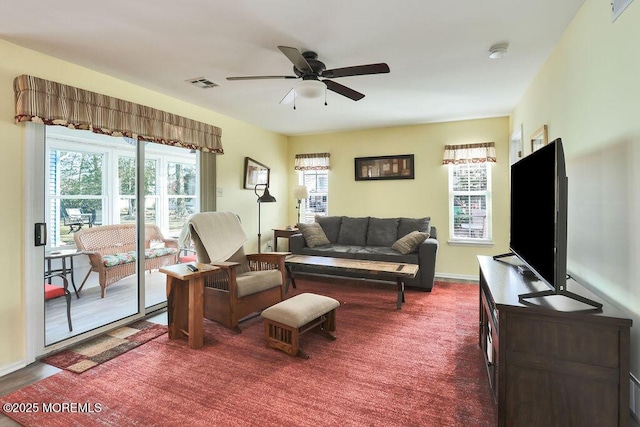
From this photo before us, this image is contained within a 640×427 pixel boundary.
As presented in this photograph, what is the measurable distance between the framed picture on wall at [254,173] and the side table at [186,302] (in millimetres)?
2274

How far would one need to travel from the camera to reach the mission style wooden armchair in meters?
2.86

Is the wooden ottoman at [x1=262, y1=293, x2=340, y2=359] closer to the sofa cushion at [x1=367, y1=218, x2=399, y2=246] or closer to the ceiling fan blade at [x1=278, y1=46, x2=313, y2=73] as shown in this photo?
the ceiling fan blade at [x1=278, y1=46, x2=313, y2=73]

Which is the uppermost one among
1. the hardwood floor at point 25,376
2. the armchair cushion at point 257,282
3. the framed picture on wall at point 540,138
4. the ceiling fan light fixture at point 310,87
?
the ceiling fan light fixture at point 310,87

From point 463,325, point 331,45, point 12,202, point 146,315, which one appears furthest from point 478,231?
point 12,202

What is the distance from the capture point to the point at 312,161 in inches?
232

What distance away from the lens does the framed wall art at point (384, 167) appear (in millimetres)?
5211

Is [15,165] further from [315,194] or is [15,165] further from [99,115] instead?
[315,194]

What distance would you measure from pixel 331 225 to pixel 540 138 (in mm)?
3188

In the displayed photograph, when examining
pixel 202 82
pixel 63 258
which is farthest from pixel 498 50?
pixel 63 258

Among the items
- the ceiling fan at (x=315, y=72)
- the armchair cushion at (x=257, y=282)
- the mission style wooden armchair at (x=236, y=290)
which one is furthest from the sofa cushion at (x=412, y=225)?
the ceiling fan at (x=315, y=72)

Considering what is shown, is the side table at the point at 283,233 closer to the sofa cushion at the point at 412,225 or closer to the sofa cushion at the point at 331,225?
the sofa cushion at the point at 331,225

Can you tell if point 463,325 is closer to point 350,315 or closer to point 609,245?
point 350,315

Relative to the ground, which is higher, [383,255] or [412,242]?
[412,242]

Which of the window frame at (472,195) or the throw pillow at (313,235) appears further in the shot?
the throw pillow at (313,235)
